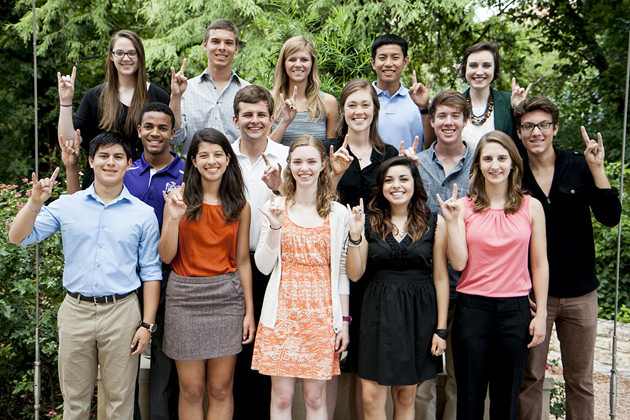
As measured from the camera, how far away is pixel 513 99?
12.4ft

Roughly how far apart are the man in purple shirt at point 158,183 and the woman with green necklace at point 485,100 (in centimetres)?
209

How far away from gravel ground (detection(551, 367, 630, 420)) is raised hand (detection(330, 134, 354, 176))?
12.3ft

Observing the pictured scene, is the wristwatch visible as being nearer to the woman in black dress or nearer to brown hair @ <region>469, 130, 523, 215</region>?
the woman in black dress

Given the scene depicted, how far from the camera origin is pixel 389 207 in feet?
10.5

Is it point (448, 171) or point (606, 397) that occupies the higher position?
point (448, 171)

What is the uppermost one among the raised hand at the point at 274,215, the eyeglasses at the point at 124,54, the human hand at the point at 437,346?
the eyeglasses at the point at 124,54

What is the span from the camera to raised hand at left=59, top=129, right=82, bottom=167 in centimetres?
334

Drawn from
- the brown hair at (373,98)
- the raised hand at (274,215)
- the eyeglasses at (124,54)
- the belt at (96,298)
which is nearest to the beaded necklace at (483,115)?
the brown hair at (373,98)

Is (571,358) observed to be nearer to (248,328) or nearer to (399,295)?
(399,295)

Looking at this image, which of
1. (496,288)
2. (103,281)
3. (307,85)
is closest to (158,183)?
(103,281)

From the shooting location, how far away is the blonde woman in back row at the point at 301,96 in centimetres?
389

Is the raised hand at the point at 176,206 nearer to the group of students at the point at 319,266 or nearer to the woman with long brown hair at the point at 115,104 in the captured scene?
the group of students at the point at 319,266

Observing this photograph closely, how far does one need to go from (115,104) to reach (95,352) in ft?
5.42

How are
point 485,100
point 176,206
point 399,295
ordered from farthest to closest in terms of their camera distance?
point 485,100 < point 399,295 < point 176,206
